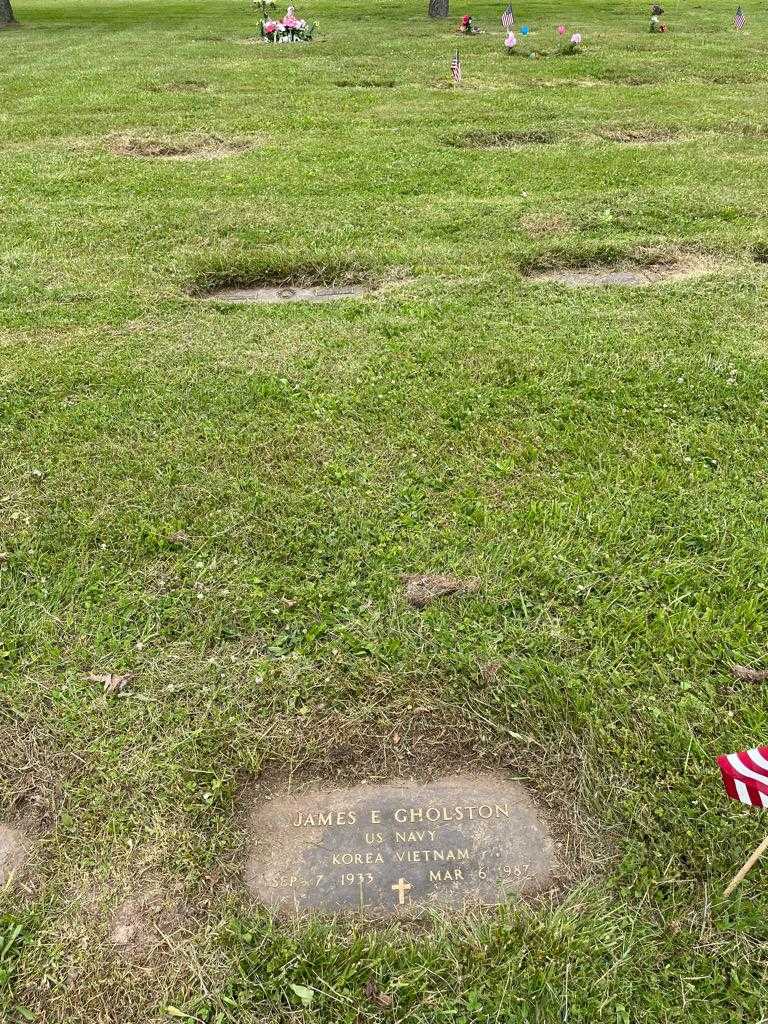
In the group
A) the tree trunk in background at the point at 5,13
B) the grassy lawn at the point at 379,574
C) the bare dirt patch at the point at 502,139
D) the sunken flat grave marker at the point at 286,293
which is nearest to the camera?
the grassy lawn at the point at 379,574

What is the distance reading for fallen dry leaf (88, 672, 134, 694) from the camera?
2818 millimetres

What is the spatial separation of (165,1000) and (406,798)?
2.90 feet

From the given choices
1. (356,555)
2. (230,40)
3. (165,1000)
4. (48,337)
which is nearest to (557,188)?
(48,337)

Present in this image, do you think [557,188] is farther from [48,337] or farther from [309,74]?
[309,74]

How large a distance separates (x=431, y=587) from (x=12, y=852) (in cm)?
175

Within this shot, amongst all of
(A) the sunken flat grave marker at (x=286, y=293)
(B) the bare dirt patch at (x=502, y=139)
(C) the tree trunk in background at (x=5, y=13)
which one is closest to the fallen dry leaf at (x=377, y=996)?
(A) the sunken flat grave marker at (x=286, y=293)

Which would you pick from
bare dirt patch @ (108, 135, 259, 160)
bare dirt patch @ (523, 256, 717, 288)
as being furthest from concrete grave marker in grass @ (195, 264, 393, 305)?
bare dirt patch @ (108, 135, 259, 160)

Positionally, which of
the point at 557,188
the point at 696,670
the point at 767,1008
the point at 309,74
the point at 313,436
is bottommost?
the point at 767,1008

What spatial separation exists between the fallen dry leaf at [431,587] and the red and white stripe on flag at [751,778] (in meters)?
1.33

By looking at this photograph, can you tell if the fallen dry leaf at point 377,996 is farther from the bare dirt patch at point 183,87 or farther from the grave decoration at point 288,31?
the grave decoration at point 288,31

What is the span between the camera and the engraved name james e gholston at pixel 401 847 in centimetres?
227

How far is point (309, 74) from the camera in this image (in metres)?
13.4

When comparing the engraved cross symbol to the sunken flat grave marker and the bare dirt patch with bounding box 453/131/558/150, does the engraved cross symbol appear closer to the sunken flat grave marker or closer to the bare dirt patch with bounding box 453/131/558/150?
the sunken flat grave marker

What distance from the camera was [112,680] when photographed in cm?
284
